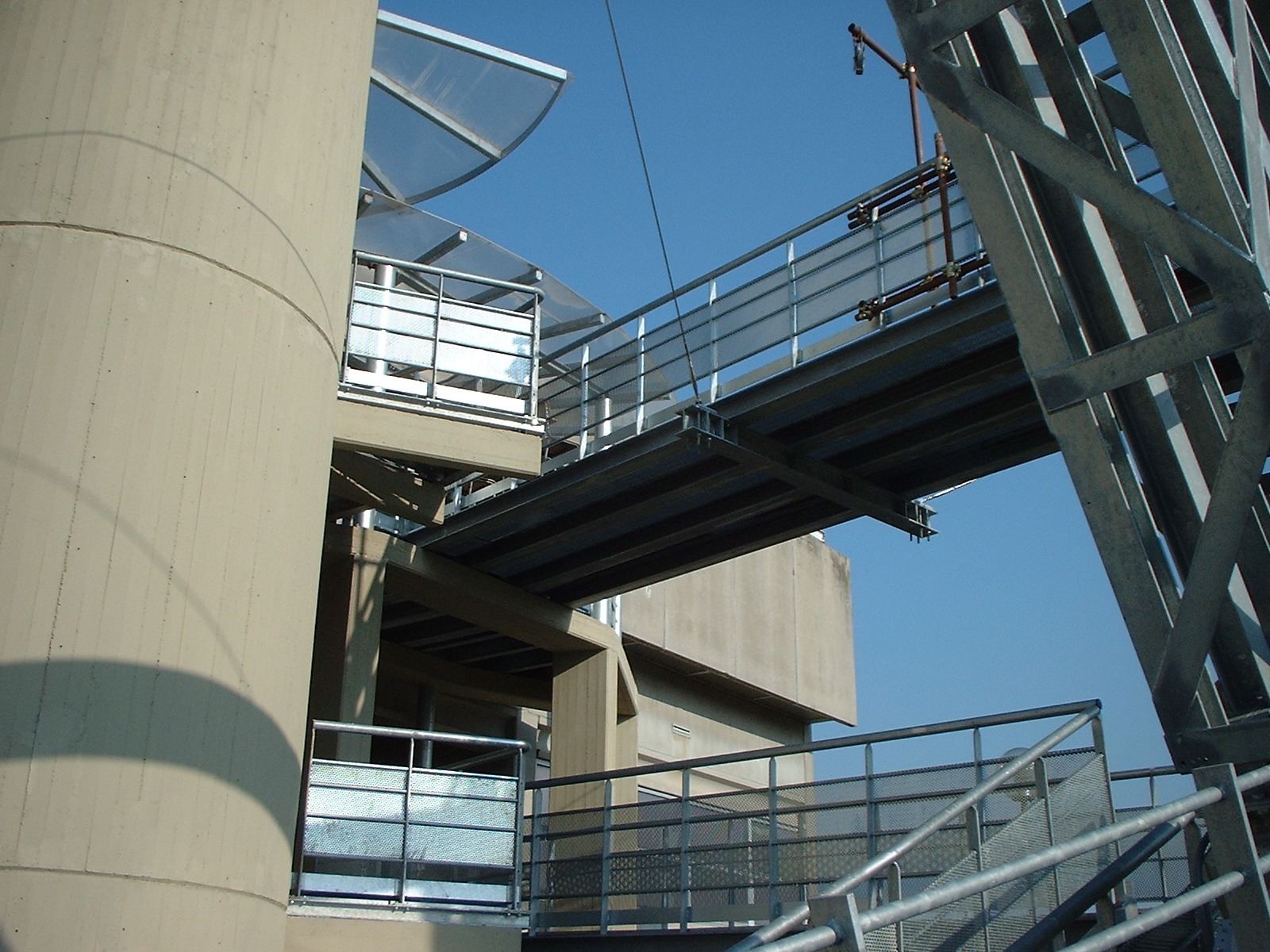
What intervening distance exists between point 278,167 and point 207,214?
2.04ft

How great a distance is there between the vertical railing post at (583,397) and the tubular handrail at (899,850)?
7.35 m

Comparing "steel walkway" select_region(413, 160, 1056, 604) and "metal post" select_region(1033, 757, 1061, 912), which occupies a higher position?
"steel walkway" select_region(413, 160, 1056, 604)

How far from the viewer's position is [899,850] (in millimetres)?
5570

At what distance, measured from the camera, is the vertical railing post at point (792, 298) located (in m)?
12.3

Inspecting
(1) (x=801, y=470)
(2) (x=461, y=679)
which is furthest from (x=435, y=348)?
(2) (x=461, y=679)

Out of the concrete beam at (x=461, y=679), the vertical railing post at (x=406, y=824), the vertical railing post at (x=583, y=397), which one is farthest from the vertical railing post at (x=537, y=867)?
the concrete beam at (x=461, y=679)

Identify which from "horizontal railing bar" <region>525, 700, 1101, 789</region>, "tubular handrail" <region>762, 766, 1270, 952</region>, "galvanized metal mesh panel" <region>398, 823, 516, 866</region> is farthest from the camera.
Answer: "galvanized metal mesh panel" <region>398, 823, 516, 866</region>

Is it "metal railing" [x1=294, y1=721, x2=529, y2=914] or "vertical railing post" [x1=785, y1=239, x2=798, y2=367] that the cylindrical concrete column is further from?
Answer: "vertical railing post" [x1=785, y1=239, x2=798, y2=367]

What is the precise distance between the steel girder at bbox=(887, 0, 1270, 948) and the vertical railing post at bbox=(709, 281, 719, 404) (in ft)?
17.9

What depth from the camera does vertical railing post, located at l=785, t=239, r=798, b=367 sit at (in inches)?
484

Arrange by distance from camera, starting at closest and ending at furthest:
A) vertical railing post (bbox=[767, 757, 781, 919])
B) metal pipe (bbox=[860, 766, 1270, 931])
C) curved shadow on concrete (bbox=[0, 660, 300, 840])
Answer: metal pipe (bbox=[860, 766, 1270, 931]), curved shadow on concrete (bbox=[0, 660, 300, 840]), vertical railing post (bbox=[767, 757, 781, 919])

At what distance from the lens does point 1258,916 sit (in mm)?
5746

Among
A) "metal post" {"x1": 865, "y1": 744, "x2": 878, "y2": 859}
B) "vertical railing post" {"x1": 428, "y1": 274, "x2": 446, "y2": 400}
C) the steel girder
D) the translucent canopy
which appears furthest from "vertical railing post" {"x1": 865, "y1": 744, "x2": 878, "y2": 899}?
the translucent canopy

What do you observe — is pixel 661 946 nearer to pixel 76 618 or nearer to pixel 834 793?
pixel 834 793
